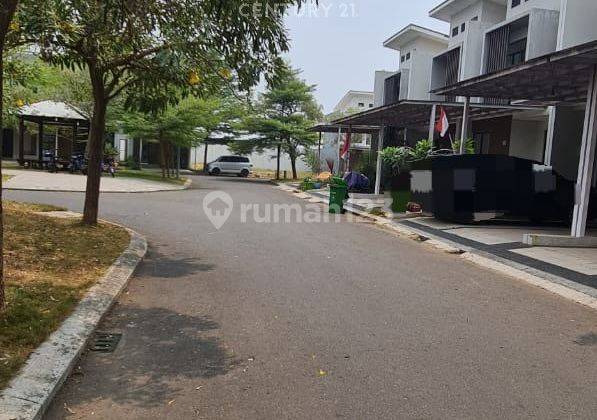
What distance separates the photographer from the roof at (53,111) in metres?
26.9

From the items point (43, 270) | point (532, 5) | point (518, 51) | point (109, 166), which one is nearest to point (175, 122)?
point (109, 166)

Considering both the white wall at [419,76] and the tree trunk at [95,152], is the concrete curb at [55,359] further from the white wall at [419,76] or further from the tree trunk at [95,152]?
the white wall at [419,76]

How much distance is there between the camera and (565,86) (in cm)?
1324

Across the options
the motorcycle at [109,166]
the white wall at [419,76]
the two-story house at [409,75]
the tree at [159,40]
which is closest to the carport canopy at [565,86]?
the tree at [159,40]

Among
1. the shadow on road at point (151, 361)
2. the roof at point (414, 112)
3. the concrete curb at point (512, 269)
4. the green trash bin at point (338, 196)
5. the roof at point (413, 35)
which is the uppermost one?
the roof at point (413, 35)

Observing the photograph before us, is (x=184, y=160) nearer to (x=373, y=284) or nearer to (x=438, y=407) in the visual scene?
(x=373, y=284)

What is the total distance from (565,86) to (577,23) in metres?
4.64

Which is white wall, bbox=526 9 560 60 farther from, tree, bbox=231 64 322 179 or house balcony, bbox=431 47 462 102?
tree, bbox=231 64 322 179

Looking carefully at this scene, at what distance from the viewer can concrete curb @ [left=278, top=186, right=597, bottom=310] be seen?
298 inches

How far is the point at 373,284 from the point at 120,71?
589cm

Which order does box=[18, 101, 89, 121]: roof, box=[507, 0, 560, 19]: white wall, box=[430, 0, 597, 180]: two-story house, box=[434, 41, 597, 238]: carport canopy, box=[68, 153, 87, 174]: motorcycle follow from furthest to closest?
box=[68, 153, 87, 174]: motorcycle
box=[18, 101, 89, 121]: roof
box=[507, 0, 560, 19]: white wall
box=[430, 0, 597, 180]: two-story house
box=[434, 41, 597, 238]: carport canopy

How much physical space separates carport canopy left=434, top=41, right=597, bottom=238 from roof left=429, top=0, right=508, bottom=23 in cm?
1197

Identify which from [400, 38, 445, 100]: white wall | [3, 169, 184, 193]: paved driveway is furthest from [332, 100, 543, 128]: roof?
[3, 169, 184, 193]: paved driveway

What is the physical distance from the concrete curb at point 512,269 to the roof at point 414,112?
6.13 meters
